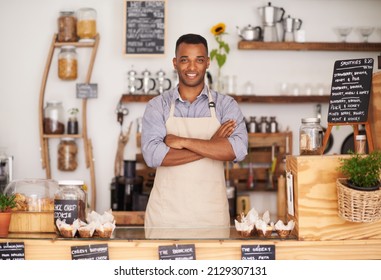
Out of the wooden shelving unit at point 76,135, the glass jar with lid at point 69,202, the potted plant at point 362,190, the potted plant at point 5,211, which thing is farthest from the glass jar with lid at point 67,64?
the potted plant at point 362,190

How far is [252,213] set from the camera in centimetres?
256

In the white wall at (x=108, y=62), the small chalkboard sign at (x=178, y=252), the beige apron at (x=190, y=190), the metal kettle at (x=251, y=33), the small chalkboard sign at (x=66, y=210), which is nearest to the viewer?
the small chalkboard sign at (x=178, y=252)

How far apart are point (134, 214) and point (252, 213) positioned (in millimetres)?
2497

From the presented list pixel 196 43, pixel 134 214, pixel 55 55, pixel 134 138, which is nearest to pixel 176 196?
pixel 196 43

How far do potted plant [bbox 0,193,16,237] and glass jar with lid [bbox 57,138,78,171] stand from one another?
2718mm

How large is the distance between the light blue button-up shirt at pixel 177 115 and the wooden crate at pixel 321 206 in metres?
0.53

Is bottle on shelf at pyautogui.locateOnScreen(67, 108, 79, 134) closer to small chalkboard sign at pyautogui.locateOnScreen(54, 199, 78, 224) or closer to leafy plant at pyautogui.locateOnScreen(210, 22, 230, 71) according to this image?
leafy plant at pyautogui.locateOnScreen(210, 22, 230, 71)

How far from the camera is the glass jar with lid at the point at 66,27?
5359 millimetres

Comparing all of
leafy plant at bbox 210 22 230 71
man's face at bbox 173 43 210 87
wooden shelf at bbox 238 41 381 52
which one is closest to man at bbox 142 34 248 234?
man's face at bbox 173 43 210 87

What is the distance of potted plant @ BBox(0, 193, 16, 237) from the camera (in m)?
2.52

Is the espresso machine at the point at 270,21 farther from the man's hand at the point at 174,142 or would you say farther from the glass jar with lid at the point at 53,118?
the man's hand at the point at 174,142

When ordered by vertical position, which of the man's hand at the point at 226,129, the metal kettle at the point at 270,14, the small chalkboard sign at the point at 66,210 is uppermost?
the metal kettle at the point at 270,14

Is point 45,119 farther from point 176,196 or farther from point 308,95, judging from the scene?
point 176,196

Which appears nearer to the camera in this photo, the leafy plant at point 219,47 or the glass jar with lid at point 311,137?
the glass jar with lid at point 311,137
